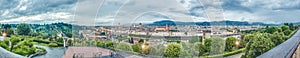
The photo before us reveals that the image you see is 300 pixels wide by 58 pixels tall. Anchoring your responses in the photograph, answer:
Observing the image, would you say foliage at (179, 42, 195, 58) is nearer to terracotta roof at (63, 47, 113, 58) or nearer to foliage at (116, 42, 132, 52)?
foliage at (116, 42, 132, 52)

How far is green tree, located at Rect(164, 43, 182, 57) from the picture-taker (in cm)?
801

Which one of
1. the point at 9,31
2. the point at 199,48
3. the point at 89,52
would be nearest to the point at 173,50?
the point at 199,48

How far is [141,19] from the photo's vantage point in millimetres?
8086

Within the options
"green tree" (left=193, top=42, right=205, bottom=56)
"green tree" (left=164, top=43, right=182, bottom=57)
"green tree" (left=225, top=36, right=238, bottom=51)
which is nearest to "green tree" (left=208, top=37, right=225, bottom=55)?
"green tree" (left=193, top=42, right=205, bottom=56)

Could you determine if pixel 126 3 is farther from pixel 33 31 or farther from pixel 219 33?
pixel 33 31

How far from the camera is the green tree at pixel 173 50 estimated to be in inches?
315

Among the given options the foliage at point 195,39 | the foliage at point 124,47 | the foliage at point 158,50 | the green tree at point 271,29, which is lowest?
the foliage at point 158,50

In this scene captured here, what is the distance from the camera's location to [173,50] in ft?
26.7

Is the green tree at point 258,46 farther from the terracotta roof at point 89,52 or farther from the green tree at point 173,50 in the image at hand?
the terracotta roof at point 89,52

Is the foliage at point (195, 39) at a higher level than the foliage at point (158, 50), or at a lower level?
higher

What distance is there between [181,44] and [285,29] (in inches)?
95.7

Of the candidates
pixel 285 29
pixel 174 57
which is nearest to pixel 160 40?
pixel 174 57

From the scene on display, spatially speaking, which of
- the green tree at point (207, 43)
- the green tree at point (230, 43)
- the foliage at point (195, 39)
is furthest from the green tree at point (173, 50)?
the green tree at point (230, 43)

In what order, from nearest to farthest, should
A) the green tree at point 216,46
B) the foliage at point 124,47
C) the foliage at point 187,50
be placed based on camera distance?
the green tree at point 216,46 < the foliage at point 187,50 < the foliage at point 124,47
